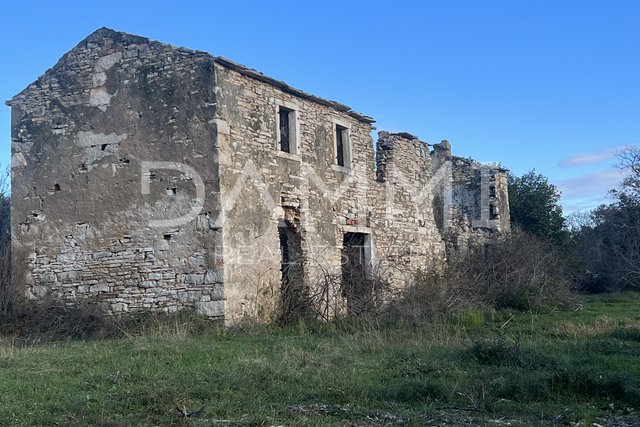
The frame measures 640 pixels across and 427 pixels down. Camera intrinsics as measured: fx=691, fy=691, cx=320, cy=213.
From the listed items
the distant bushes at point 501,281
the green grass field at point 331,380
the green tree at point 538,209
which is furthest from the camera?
the green tree at point 538,209

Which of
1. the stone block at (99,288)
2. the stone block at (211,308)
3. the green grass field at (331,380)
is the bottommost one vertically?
the green grass field at (331,380)

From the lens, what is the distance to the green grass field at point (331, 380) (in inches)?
240

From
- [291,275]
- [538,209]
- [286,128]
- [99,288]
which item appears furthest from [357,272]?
[538,209]

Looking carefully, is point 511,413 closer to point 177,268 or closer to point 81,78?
point 177,268

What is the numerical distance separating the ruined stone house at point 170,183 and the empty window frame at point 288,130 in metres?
0.02

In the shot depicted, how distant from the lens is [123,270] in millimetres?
13523

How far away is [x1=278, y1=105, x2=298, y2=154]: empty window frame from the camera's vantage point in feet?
49.1

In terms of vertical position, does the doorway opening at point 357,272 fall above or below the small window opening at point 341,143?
below

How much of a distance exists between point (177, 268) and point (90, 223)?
2.22m

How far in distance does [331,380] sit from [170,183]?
7.00m

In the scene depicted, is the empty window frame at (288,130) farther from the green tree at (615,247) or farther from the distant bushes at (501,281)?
the green tree at (615,247)

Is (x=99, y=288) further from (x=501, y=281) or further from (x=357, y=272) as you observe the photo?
(x=501, y=281)

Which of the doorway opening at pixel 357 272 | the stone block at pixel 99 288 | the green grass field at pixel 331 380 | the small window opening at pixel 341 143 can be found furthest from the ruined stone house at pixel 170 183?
the green grass field at pixel 331 380

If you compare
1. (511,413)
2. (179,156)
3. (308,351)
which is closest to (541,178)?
(179,156)
